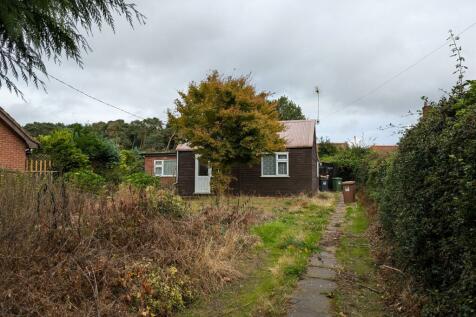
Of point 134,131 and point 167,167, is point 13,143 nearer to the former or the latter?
point 167,167

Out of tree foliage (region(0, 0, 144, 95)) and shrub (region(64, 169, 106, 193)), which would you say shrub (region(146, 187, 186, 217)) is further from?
tree foliage (region(0, 0, 144, 95))

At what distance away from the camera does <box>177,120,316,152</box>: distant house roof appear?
21337mm

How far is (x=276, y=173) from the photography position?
21391 mm

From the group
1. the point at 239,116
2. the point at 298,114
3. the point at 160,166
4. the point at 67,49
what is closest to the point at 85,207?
the point at 67,49

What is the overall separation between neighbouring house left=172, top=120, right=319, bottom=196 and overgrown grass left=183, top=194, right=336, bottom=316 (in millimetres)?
10736

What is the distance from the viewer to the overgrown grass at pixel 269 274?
4.54 meters

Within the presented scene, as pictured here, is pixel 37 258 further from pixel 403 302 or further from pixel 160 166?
pixel 160 166

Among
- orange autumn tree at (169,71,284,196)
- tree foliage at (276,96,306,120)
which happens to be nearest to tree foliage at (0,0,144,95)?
orange autumn tree at (169,71,284,196)

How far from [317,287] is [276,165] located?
53.4 ft

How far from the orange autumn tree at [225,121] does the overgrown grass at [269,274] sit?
23.1ft

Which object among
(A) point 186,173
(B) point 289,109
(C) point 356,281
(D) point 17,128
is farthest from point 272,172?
(B) point 289,109

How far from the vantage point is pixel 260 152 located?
17500 mm

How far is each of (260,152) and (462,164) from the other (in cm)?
1459

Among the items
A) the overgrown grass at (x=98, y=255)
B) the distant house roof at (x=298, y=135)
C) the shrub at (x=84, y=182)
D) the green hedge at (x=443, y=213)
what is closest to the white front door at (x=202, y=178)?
the distant house roof at (x=298, y=135)
